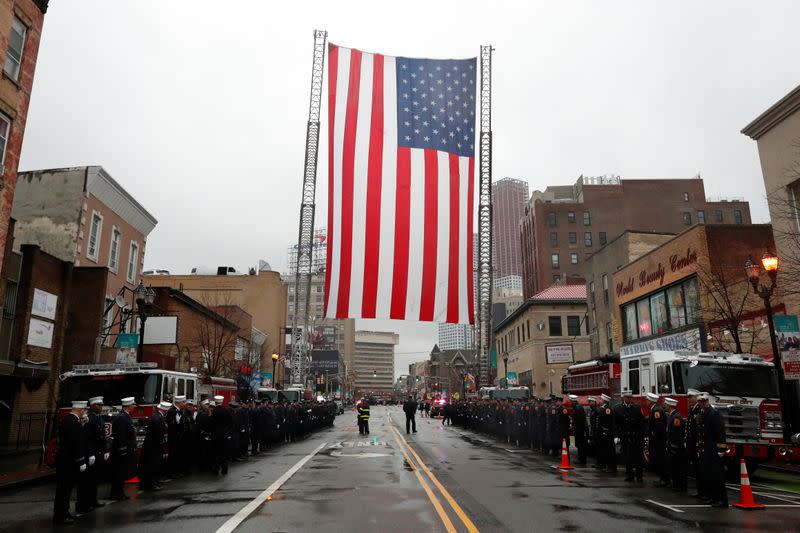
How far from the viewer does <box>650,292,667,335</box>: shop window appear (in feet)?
104

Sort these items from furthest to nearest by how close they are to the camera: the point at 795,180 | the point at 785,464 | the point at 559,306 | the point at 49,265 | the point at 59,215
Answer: the point at 559,306
the point at 59,215
the point at 49,265
the point at 795,180
the point at 785,464

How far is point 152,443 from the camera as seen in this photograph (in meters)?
13.3

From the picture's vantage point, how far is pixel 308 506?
10328 mm

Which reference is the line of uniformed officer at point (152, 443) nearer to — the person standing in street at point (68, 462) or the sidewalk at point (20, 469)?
the person standing in street at point (68, 462)

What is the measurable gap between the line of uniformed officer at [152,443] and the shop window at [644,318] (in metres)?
21.6

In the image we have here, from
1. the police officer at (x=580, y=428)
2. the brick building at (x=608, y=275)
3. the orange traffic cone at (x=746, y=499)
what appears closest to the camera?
the orange traffic cone at (x=746, y=499)

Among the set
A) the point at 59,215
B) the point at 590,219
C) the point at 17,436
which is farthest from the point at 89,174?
the point at 590,219

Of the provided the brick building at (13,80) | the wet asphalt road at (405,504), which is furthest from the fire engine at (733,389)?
the brick building at (13,80)

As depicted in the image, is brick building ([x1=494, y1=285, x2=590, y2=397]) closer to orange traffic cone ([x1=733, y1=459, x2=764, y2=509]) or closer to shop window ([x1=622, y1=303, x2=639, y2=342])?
shop window ([x1=622, y1=303, x2=639, y2=342])

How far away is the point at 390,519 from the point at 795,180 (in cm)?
2061

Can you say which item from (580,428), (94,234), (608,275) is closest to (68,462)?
(580,428)

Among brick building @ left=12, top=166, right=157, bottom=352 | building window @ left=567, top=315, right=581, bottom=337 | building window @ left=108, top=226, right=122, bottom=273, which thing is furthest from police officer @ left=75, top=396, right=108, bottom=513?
building window @ left=567, top=315, right=581, bottom=337

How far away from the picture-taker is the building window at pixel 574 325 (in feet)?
194

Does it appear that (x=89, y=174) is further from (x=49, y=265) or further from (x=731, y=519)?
(x=731, y=519)
